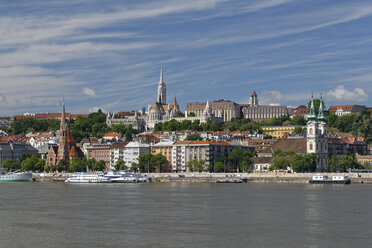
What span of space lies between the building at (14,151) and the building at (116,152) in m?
22.8

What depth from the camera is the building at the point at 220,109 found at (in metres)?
172

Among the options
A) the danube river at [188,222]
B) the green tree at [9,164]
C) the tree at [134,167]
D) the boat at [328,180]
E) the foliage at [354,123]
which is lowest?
the danube river at [188,222]

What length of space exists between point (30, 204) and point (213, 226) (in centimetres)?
1711

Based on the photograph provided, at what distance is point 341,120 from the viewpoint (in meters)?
150

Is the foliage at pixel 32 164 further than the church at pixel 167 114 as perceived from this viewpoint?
No

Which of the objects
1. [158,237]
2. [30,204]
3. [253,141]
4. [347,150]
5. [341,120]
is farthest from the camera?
[341,120]

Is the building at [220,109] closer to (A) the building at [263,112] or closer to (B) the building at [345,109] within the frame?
(A) the building at [263,112]

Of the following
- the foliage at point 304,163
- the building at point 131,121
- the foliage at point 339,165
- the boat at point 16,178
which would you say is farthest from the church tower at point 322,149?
the building at point 131,121

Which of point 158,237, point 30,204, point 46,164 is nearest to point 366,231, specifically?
point 158,237

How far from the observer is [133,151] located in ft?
384

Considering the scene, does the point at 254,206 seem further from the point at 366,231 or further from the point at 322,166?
the point at 322,166

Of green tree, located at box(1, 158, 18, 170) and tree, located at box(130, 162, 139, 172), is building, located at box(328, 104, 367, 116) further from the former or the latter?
green tree, located at box(1, 158, 18, 170)

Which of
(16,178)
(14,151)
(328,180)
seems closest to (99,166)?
(16,178)

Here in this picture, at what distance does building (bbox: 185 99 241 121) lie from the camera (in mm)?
172125
